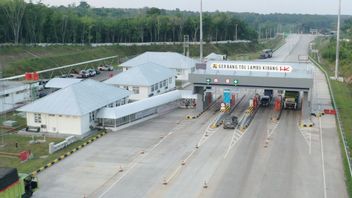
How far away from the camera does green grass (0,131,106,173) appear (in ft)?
107

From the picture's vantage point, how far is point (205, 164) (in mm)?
32531

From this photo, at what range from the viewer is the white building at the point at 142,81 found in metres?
56.4

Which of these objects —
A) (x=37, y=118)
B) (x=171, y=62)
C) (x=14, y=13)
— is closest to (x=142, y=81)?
(x=37, y=118)

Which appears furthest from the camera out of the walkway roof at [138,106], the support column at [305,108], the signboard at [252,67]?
the signboard at [252,67]

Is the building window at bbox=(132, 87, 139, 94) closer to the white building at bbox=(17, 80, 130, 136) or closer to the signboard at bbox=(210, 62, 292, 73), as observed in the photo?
the white building at bbox=(17, 80, 130, 136)

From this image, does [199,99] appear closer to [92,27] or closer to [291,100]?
[291,100]

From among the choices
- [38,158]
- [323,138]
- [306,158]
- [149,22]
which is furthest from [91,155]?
[149,22]

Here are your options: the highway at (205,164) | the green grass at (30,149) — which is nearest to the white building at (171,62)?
the highway at (205,164)

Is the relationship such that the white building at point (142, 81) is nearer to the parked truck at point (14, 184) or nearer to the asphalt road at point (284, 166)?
the asphalt road at point (284, 166)

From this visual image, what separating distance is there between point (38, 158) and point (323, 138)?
23.6 metres

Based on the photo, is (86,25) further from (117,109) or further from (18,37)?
(117,109)

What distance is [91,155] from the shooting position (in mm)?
35188

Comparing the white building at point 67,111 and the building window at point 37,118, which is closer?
the white building at point 67,111

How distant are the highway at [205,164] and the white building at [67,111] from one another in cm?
289
